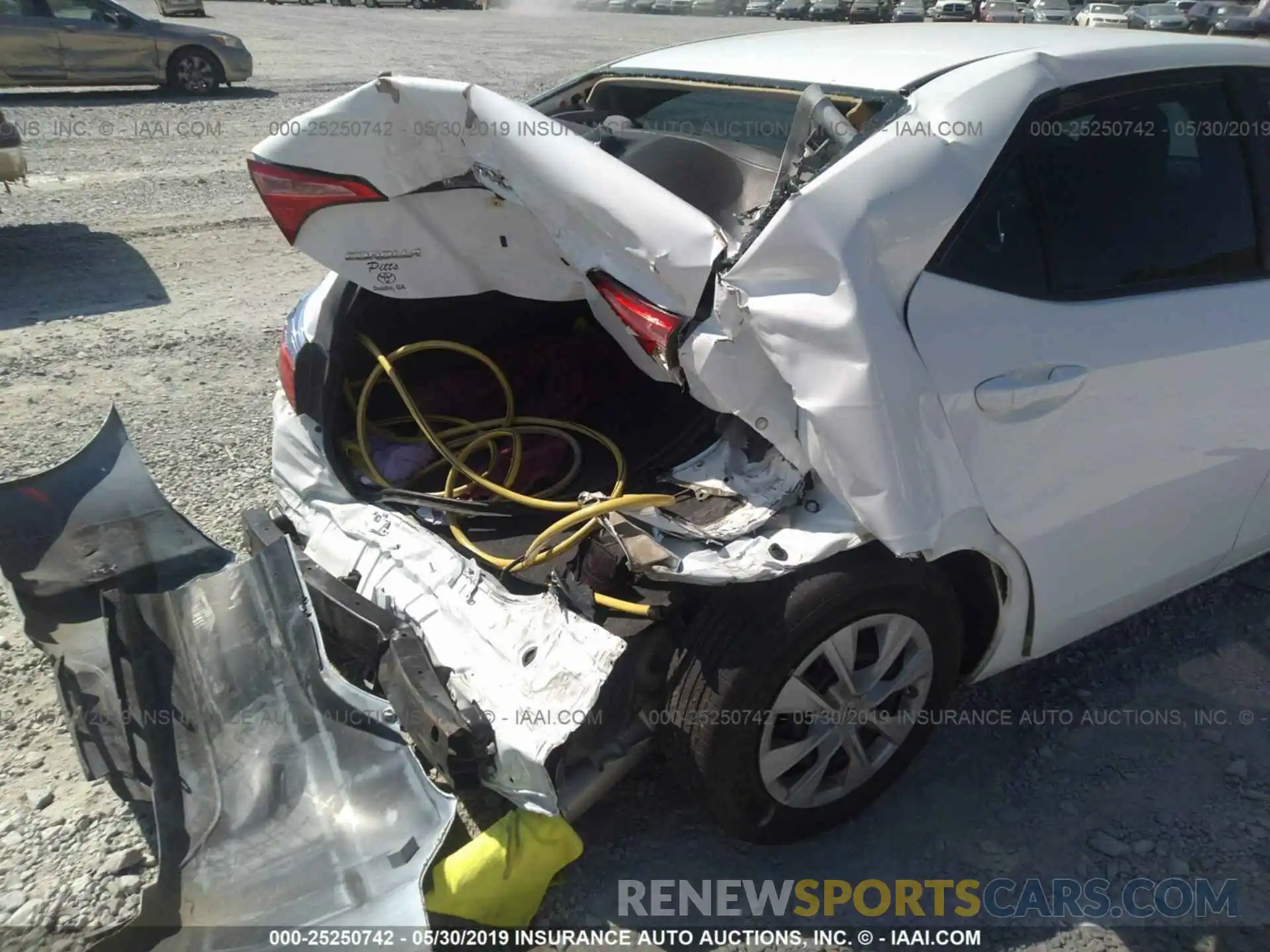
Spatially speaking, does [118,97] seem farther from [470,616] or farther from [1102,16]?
[1102,16]

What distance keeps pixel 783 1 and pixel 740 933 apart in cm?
4055

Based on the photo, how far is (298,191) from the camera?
8.10ft

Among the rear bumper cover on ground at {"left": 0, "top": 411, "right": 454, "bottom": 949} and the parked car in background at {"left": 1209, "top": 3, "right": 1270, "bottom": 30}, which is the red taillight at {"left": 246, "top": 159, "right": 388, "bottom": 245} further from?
the parked car in background at {"left": 1209, "top": 3, "right": 1270, "bottom": 30}

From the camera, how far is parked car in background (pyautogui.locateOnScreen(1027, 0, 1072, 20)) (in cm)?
3127

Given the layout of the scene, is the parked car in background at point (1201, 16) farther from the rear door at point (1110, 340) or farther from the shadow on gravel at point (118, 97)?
the rear door at point (1110, 340)

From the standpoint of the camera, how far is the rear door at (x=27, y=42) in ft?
40.6

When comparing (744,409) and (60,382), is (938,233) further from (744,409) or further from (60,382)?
(60,382)

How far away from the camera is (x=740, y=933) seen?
229 cm

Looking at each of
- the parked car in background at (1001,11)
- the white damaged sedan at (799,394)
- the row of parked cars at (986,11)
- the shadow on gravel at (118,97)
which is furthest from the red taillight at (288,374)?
the parked car in background at (1001,11)

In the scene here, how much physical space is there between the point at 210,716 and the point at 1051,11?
3660 centimetres

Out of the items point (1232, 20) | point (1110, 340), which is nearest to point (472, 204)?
point (1110, 340)

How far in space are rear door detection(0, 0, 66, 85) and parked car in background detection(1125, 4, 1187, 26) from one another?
26839 millimetres

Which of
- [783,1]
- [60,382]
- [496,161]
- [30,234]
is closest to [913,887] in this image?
[496,161]

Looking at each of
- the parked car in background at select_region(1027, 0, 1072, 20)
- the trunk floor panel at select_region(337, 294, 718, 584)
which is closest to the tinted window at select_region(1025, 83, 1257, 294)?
the trunk floor panel at select_region(337, 294, 718, 584)
